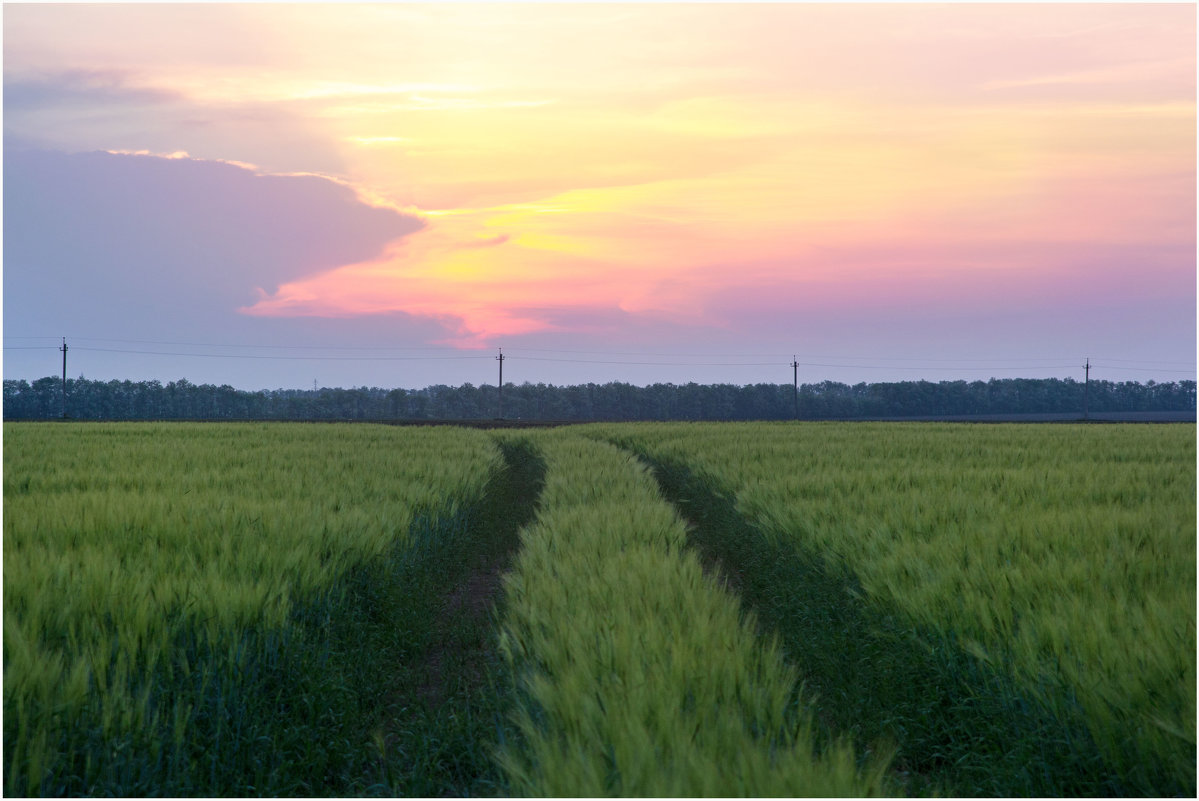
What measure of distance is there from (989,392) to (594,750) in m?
129

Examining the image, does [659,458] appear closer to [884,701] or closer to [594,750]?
[884,701]

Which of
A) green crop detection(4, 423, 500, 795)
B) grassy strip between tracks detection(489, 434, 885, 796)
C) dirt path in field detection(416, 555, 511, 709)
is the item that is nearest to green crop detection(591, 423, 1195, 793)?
grassy strip between tracks detection(489, 434, 885, 796)

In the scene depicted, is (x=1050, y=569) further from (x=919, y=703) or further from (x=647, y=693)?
(x=647, y=693)

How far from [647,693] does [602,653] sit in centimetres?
45

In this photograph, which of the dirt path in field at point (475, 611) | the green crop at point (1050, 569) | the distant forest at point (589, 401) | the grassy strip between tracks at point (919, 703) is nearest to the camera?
the green crop at point (1050, 569)

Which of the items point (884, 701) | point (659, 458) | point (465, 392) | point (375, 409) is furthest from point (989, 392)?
point (884, 701)

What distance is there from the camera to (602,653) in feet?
10.0

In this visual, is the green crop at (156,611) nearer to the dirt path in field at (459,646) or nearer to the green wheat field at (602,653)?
the green wheat field at (602,653)

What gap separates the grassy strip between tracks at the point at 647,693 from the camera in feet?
6.75

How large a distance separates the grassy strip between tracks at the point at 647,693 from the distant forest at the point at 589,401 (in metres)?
97.9

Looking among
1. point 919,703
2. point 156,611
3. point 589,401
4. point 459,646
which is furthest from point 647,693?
point 589,401

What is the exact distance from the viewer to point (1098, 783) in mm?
2717

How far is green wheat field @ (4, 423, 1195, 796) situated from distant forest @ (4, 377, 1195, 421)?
316 feet

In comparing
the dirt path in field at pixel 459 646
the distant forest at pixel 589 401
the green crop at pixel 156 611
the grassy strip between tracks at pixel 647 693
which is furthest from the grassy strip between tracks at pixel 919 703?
the distant forest at pixel 589 401
